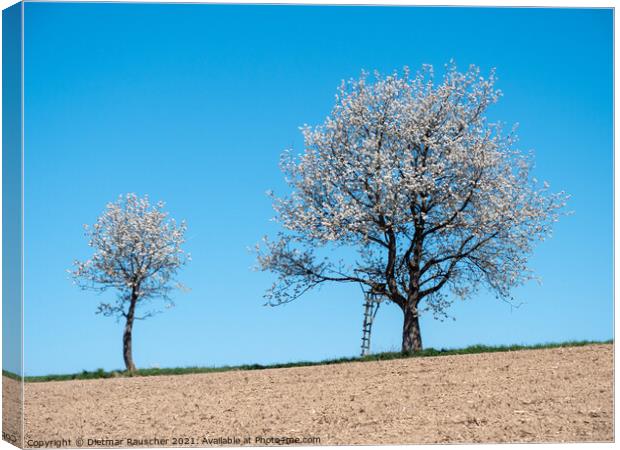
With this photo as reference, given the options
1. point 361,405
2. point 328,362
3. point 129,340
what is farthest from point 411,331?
point 129,340

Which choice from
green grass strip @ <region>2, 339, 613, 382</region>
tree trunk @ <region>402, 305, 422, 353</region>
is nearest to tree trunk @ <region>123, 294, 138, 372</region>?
green grass strip @ <region>2, 339, 613, 382</region>

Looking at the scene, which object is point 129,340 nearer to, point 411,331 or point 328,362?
point 328,362

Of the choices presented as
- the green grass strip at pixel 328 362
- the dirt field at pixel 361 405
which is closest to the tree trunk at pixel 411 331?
the green grass strip at pixel 328 362

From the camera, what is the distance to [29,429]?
13711mm

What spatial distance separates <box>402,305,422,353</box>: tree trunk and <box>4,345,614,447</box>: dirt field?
6.40 ft

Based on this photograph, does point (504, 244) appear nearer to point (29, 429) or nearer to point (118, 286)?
point (118, 286)

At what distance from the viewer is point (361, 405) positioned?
47.3 ft

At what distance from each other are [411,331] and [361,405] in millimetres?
5307

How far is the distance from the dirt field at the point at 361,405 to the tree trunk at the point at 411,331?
6.40 ft

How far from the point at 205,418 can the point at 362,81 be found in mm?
7893

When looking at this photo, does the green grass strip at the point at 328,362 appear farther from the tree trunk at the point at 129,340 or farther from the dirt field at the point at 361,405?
the dirt field at the point at 361,405

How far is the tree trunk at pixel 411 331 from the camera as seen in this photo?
63.5 feet

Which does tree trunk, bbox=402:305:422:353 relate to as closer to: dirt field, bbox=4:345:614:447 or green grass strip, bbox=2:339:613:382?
green grass strip, bbox=2:339:613:382

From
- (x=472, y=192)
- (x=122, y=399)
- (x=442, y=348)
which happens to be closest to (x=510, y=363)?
(x=442, y=348)
